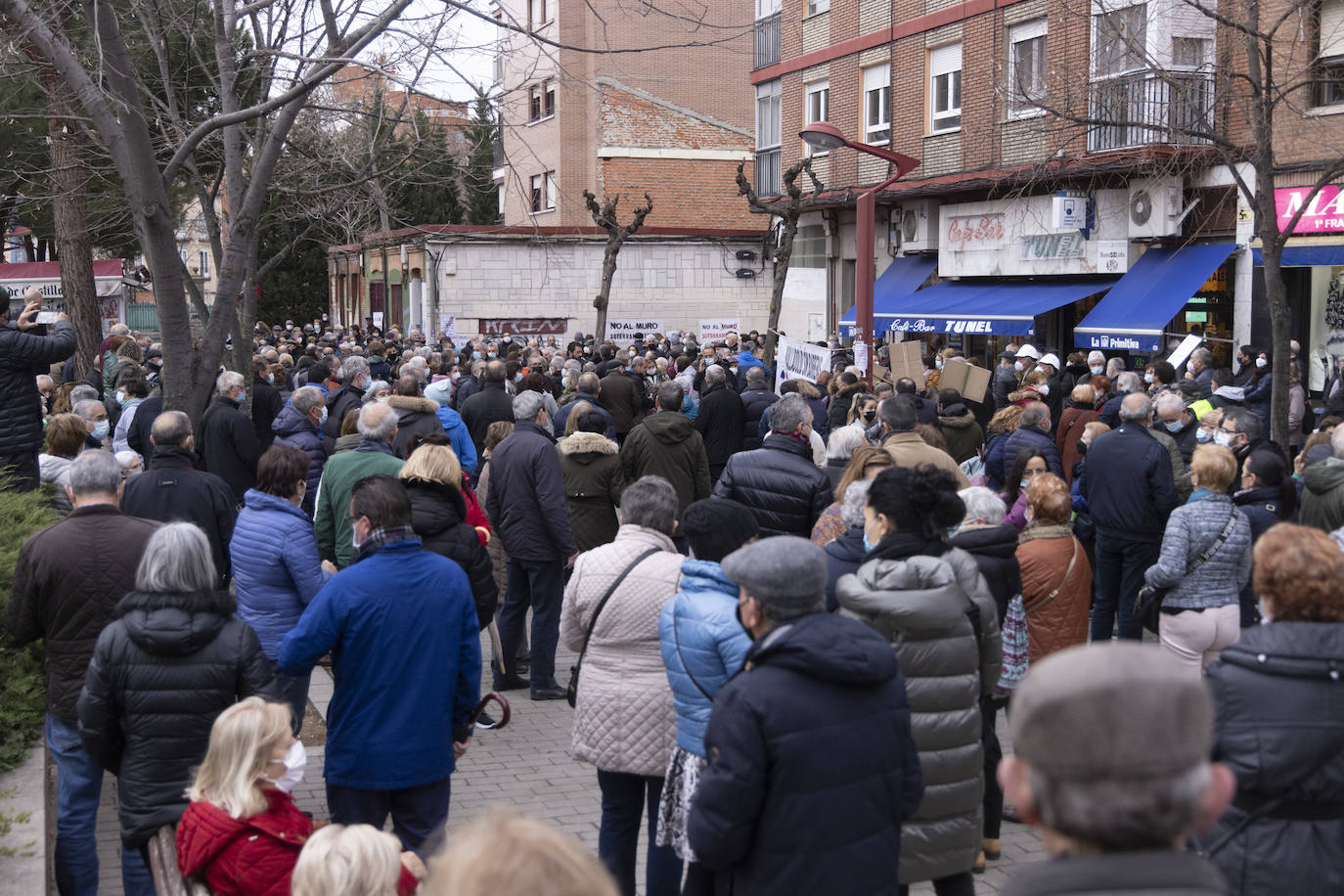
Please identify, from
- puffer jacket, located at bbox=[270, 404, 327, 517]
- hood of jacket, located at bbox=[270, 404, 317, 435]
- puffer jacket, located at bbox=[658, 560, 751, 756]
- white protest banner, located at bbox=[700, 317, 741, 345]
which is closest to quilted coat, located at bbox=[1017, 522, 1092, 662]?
puffer jacket, located at bbox=[658, 560, 751, 756]

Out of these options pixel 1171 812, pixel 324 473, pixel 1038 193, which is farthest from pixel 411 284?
pixel 1171 812

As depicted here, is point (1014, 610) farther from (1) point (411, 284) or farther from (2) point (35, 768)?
(1) point (411, 284)

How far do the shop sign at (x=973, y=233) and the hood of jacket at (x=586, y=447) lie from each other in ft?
53.4

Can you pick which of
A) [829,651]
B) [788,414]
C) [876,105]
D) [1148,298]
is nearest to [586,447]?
[788,414]

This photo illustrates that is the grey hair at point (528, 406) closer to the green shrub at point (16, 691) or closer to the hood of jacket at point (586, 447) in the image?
the hood of jacket at point (586, 447)

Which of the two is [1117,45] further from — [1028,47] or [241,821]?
[241,821]

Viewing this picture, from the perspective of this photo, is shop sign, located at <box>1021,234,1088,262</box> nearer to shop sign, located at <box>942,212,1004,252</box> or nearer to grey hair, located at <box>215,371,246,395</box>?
shop sign, located at <box>942,212,1004,252</box>

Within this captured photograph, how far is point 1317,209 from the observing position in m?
17.3

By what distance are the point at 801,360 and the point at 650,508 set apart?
10.2 m

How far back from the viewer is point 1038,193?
22.8 m

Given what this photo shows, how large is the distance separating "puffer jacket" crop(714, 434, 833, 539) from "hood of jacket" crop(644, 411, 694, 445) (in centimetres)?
183

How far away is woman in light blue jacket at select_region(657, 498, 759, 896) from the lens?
4355mm

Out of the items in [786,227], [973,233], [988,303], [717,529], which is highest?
[786,227]

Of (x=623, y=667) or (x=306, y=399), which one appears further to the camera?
(x=306, y=399)
